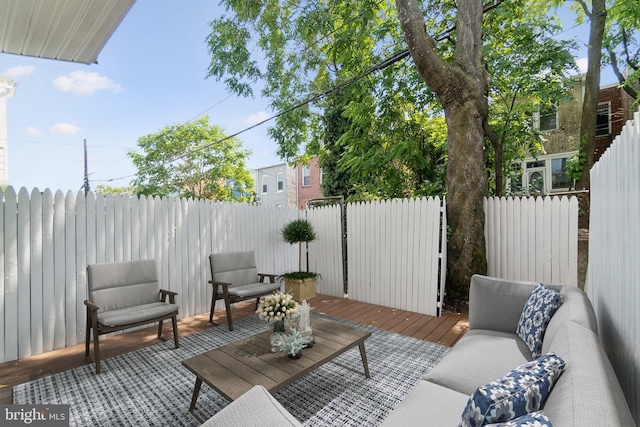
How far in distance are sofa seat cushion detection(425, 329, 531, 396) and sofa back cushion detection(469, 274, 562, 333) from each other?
0.42 feet

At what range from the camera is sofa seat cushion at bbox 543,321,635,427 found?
2.75ft

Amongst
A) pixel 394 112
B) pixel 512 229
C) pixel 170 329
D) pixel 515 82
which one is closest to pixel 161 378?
pixel 170 329

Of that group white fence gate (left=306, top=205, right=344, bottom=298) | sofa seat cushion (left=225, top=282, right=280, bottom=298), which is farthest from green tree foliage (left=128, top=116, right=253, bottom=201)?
sofa seat cushion (left=225, top=282, right=280, bottom=298)

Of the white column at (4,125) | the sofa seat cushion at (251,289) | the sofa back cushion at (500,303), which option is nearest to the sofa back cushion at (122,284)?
the sofa seat cushion at (251,289)

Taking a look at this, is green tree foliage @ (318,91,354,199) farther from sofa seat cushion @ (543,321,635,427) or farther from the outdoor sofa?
sofa seat cushion @ (543,321,635,427)

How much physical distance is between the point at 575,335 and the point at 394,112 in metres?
6.04

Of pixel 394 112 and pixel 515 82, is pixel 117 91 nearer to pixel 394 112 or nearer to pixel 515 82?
pixel 394 112

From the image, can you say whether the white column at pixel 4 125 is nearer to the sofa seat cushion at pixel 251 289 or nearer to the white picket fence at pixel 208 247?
the white picket fence at pixel 208 247

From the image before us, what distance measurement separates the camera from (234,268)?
4.55 meters

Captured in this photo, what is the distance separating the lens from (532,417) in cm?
88

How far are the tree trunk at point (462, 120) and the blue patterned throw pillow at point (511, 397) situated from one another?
3589 millimetres

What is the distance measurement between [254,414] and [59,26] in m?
3.34

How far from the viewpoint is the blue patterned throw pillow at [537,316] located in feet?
6.70

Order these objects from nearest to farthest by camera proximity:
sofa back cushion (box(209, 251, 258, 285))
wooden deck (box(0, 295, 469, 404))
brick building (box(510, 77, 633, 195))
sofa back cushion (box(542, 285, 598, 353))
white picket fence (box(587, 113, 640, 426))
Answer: white picket fence (box(587, 113, 640, 426)) < sofa back cushion (box(542, 285, 598, 353)) < wooden deck (box(0, 295, 469, 404)) < sofa back cushion (box(209, 251, 258, 285)) < brick building (box(510, 77, 633, 195))
